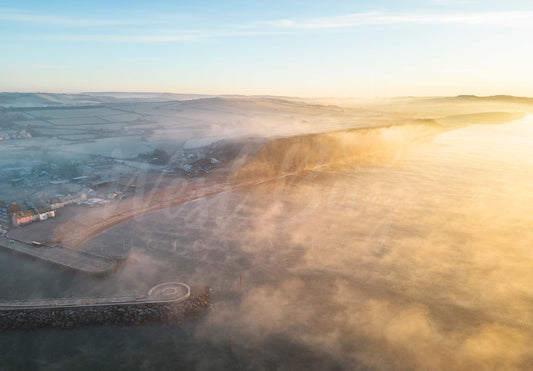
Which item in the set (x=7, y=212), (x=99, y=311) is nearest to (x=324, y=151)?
(x=7, y=212)

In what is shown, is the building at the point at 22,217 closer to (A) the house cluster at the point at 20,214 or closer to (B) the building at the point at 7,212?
(A) the house cluster at the point at 20,214

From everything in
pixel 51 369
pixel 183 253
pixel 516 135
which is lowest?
pixel 51 369

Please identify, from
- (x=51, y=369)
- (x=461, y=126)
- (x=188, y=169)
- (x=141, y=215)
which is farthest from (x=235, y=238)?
(x=461, y=126)

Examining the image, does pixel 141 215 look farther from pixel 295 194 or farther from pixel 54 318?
pixel 295 194

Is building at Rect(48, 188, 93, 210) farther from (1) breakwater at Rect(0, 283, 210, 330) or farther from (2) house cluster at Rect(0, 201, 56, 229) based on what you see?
(1) breakwater at Rect(0, 283, 210, 330)

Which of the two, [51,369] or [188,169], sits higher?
[188,169]

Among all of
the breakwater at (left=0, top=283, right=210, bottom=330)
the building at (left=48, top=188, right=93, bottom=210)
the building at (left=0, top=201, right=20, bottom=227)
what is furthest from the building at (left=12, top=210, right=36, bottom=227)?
the breakwater at (left=0, top=283, right=210, bottom=330)

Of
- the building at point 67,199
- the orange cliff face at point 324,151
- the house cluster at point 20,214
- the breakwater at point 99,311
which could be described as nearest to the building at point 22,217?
the house cluster at point 20,214
